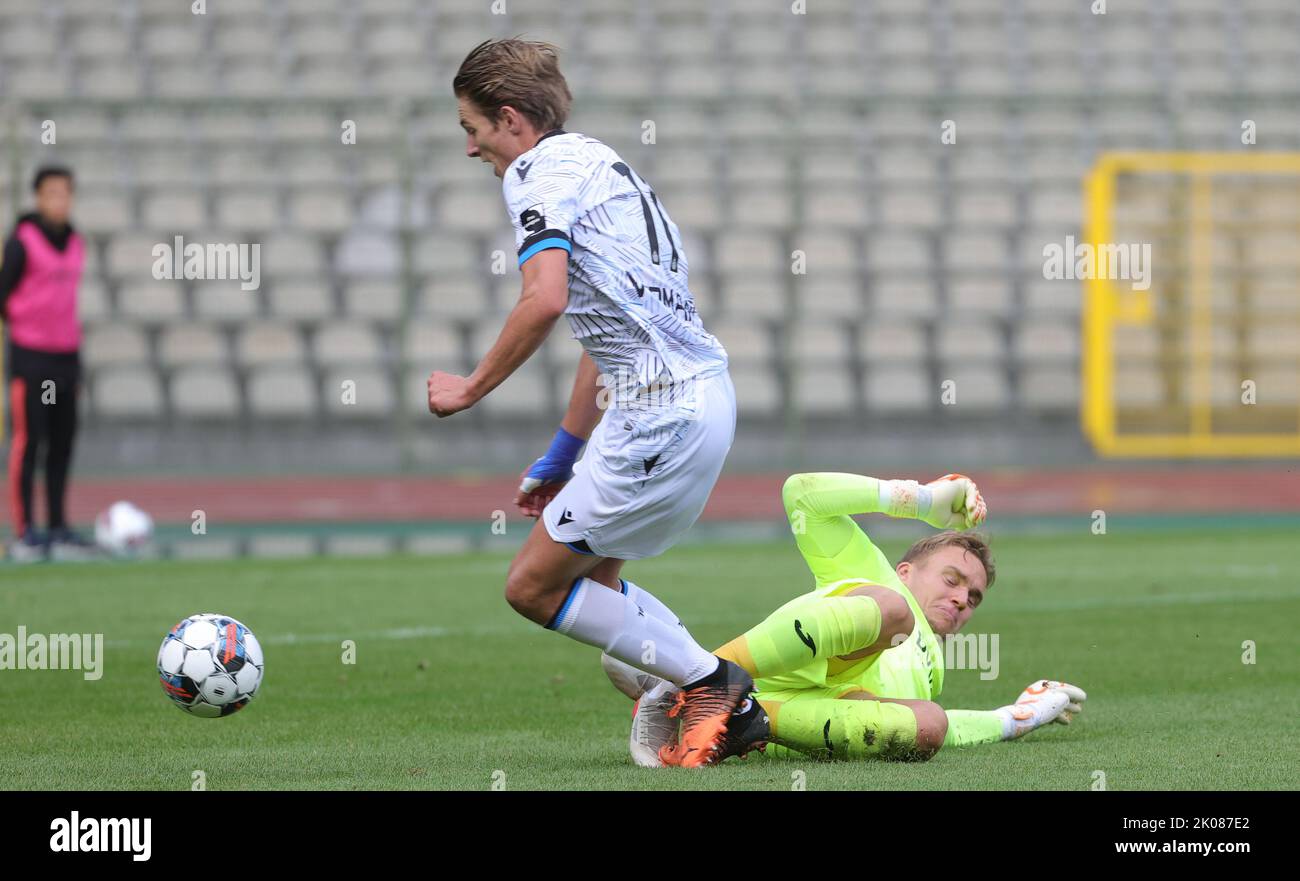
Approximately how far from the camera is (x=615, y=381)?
509 cm

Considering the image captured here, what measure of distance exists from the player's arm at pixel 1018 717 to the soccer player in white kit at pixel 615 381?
0.77 m

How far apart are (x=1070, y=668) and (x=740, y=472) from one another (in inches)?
404

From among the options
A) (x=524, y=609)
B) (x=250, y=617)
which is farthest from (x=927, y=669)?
(x=250, y=617)

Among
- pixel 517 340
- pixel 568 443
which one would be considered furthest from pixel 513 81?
pixel 568 443

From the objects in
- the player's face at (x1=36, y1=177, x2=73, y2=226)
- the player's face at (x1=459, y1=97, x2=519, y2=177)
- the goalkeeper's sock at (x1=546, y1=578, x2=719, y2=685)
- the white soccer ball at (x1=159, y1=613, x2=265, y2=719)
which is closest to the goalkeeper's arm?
the goalkeeper's sock at (x1=546, y1=578, x2=719, y2=685)

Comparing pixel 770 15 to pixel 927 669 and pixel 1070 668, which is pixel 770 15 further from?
pixel 927 669

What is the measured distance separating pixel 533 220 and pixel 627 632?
1.17m

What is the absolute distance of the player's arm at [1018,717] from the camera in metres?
5.52

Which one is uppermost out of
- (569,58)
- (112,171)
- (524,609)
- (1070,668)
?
(569,58)

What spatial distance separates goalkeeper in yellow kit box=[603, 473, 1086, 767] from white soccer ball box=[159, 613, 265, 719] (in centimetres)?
113

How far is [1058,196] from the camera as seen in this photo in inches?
767

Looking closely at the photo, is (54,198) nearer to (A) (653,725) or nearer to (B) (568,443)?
(B) (568,443)

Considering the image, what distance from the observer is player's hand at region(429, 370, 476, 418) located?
15.4 ft

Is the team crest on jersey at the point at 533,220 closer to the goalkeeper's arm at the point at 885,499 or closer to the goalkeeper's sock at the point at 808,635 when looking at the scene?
the goalkeeper's arm at the point at 885,499
